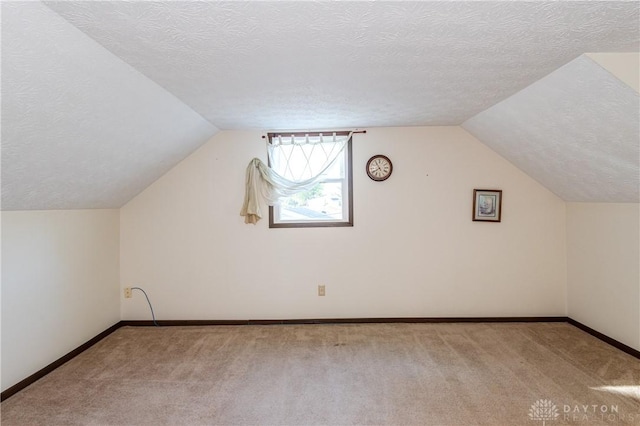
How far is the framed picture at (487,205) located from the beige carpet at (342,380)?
1124 mm

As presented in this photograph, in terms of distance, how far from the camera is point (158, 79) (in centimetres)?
229

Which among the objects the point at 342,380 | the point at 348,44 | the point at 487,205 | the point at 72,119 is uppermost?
the point at 348,44

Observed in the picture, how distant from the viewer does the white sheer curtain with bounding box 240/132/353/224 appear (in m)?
3.73

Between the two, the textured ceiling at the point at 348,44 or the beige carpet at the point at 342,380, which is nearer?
the textured ceiling at the point at 348,44

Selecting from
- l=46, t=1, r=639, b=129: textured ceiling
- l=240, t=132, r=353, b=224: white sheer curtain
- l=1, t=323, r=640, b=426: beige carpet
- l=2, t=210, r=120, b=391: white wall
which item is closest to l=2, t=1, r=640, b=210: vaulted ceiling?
l=46, t=1, r=639, b=129: textured ceiling

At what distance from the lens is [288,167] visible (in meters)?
3.86

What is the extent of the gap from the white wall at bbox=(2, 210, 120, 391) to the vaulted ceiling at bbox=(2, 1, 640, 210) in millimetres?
205

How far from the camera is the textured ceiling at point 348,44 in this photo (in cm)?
154

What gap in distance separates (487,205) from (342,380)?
93.3 inches

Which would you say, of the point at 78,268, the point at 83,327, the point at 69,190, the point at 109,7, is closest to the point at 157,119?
the point at 69,190

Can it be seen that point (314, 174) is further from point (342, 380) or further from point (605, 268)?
point (605, 268)

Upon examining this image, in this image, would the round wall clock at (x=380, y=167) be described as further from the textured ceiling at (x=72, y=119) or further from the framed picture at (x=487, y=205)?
the textured ceiling at (x=72, y=119)

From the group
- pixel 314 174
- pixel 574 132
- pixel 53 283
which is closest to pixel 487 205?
pixel 574 132

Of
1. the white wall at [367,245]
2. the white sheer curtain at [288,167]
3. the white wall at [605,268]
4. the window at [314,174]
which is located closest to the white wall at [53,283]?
the white wall at [367,245]
